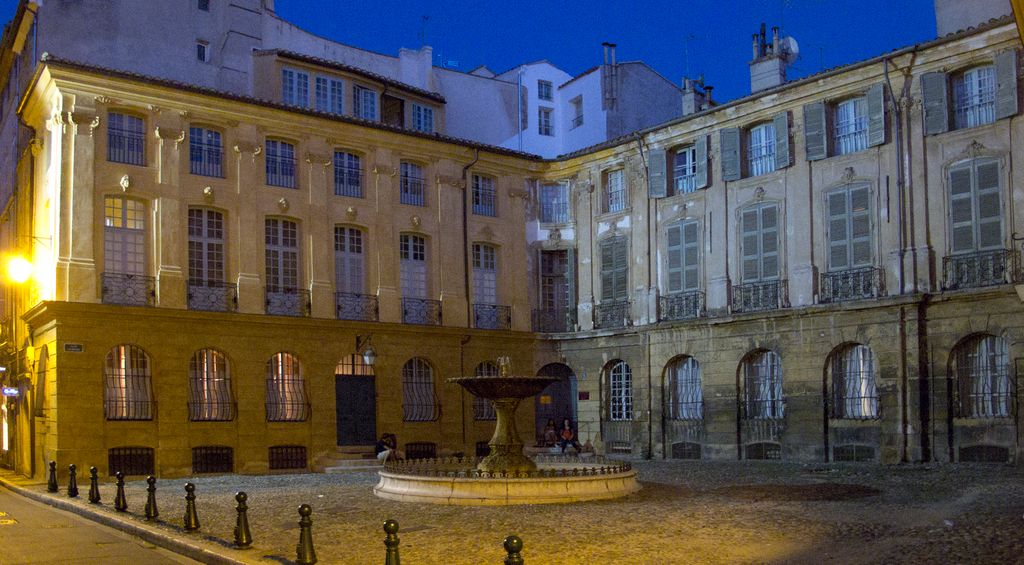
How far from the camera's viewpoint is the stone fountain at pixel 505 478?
15.5m

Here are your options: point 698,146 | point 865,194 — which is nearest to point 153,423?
point 698,146

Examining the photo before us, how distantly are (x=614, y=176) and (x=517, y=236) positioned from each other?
10.7 ft

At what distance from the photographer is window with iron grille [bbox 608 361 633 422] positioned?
28.8 m

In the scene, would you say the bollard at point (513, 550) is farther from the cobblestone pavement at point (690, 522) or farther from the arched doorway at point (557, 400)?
the arched doorway at point (557, 400)

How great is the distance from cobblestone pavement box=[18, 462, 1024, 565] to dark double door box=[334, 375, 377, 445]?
6.46 meters

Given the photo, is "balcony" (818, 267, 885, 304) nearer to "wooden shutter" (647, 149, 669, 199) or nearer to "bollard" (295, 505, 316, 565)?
"wooden shutter" (647, 149, 669, 199)

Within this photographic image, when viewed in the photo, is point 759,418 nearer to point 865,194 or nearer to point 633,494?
point 865,194

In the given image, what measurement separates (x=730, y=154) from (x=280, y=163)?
11154 millimetres

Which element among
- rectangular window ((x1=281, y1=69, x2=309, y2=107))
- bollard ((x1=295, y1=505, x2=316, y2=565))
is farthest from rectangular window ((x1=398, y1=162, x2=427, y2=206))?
bollard ((x1=295, y1=505, x2=316, y2=565))

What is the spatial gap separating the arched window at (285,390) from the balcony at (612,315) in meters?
8.36

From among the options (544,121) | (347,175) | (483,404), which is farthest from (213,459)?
(544,121)

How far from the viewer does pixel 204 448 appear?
78.8 feet

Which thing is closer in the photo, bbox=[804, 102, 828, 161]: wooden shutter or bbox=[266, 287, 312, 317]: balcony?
bbox=[804, 102, 828, 161]: wooden shutter

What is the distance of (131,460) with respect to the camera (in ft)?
75.1
